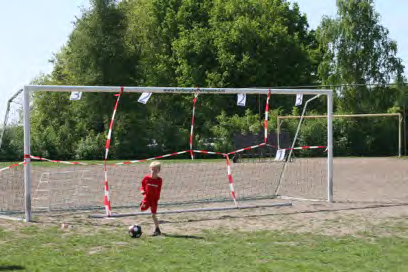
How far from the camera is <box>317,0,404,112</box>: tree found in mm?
41125

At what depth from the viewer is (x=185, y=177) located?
1902 cm

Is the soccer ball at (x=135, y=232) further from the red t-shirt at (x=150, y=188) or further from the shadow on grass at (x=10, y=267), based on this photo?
the shadow on grass at (x=10, y=267)

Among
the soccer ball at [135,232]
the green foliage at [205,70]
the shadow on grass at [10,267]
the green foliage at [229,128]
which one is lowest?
the shadow on grass at [10,267]

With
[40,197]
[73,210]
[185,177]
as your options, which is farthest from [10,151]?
[73,210]

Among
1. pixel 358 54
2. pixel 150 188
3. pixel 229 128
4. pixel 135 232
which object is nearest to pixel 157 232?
pixel 135 232

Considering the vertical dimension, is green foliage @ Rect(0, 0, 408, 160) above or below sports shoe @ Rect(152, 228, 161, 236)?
above

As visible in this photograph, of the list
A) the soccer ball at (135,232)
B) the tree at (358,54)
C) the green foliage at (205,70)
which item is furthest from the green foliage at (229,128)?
the soccer ball at (135,232)

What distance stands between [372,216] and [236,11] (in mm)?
38474

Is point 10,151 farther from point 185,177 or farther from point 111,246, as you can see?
point 111,246

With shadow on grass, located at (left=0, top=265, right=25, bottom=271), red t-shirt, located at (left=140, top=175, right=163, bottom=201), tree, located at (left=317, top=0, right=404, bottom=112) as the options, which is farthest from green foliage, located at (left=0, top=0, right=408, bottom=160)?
shadow on grass, located at (left=0, top=265, right=25, bottom=271)

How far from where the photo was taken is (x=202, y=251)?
22.9 feet

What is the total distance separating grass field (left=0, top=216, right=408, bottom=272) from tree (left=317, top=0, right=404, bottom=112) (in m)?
34.0

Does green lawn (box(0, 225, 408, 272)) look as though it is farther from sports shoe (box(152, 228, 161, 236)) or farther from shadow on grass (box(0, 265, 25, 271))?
sports shoe (box(152, 228, 161, 236))

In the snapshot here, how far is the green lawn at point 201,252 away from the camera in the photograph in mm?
6160
